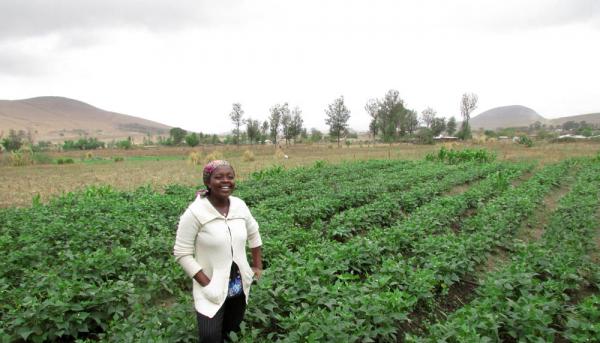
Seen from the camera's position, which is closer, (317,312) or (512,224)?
(317,312)

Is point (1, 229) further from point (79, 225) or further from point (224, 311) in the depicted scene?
point (224, 311)

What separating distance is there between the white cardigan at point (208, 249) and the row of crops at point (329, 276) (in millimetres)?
467

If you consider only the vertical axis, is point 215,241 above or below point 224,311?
above

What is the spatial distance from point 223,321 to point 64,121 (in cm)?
15454

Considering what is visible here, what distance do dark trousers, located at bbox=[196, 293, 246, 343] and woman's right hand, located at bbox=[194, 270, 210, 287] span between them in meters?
0.25

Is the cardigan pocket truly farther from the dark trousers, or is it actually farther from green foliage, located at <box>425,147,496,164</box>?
green foliage, located at <box>425,147,496,164</box>

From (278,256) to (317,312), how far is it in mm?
1901

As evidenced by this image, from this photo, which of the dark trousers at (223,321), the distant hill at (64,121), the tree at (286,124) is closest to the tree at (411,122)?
the tree at (286,124)

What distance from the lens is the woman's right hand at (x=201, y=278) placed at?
2.63 metres

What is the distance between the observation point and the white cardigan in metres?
2.63

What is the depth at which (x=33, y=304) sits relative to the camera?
3193 millimetres

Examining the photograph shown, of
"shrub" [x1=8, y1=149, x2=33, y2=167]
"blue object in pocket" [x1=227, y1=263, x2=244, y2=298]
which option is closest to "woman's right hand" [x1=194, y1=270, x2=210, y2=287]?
"blue object in pocket" [x1=227, y1=263, x2=244, y2=298]

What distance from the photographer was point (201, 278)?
2.64 meters

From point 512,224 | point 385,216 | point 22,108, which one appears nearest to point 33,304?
point 385,216
